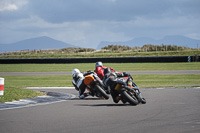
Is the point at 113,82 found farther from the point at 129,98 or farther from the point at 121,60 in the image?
the point at 121,60

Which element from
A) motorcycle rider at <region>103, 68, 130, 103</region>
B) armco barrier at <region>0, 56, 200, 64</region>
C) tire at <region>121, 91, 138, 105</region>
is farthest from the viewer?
armco barrier at <region>0, 56, 200, 64</region>

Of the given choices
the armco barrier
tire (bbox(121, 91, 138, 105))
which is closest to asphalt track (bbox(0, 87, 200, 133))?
tire (bbox(121, 91, 138, 105))

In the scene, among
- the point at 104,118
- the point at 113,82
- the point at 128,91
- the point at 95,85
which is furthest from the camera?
the point at 95,85

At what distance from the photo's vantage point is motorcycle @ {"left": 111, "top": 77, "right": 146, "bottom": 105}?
11.4m

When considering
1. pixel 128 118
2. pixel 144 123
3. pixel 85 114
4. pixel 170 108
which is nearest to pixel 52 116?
pixel 85 114

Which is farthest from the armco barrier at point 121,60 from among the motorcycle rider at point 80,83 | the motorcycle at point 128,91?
the motorcycle at point 128,91

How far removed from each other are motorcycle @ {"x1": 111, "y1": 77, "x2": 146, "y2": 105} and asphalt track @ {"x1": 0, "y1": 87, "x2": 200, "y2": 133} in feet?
0.70

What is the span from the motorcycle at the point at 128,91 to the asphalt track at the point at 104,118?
213mm

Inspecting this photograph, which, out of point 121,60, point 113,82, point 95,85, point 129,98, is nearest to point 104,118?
point 129,98

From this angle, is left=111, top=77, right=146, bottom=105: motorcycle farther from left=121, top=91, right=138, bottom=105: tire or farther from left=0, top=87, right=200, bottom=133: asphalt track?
left=0, top=87, right=200, bottom=133: asphalt track

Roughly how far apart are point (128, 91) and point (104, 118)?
2688 mm

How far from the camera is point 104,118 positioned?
29.7 feet

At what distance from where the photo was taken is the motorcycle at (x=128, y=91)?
11.4 m

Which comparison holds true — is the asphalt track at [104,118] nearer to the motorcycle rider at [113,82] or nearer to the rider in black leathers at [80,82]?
the motorcycle rider at [113,82]
